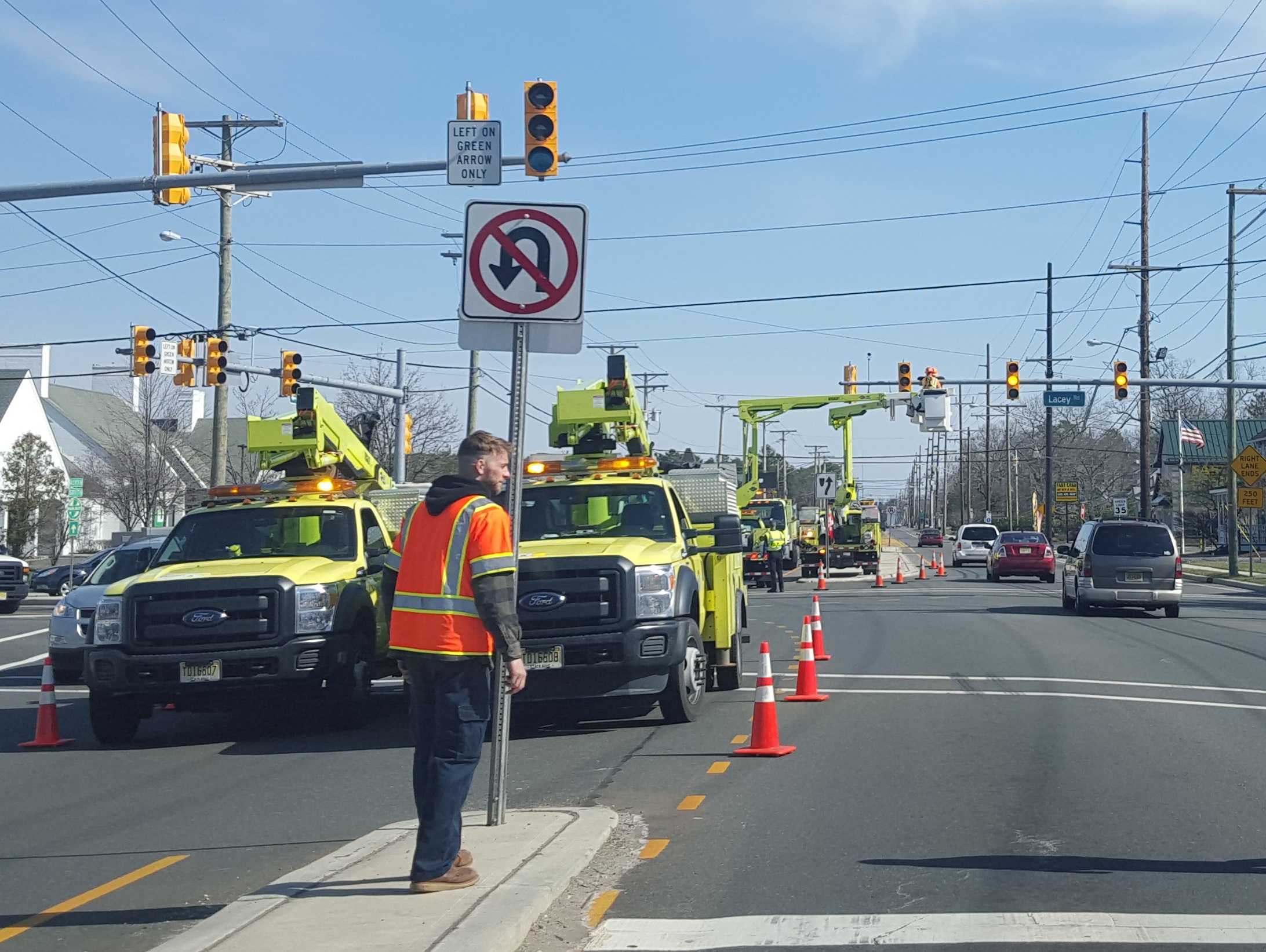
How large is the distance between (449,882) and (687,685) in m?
6.04

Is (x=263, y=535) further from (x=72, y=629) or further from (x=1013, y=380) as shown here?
(x=1013, y=380)

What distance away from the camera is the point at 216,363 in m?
27.8

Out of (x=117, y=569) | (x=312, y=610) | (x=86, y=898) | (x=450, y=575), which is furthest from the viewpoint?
(x=117, y=569)

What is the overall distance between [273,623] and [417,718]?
225 inches

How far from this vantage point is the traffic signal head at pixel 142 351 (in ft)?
88.4

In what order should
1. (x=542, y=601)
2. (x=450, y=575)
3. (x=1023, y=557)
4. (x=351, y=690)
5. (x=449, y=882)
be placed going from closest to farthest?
1. (x=449, y=882)
2. (x=450, y=575)
3. (x=542, y=601)
4. (x=351, y=690)
5. (x=1023, y=557)

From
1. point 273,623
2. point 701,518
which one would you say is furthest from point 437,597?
point 701,518

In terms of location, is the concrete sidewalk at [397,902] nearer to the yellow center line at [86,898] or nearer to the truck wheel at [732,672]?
the yellow center line at [86,898]

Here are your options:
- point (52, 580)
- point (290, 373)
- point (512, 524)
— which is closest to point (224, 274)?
point (290, 373)

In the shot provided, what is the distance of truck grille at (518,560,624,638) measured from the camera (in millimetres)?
11359

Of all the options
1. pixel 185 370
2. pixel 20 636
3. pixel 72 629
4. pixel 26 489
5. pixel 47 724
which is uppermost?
pixel 185 370

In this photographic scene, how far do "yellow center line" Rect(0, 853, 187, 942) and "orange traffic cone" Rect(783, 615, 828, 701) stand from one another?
7.15 m

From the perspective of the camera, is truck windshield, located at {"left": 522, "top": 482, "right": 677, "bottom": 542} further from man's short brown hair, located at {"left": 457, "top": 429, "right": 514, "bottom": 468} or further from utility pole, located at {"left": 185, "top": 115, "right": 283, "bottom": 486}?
utility pole, located at {"left": 185, "top": 115, "right": 283, "bottom": 486}

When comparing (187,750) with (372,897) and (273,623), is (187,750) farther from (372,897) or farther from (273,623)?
(372,897)
